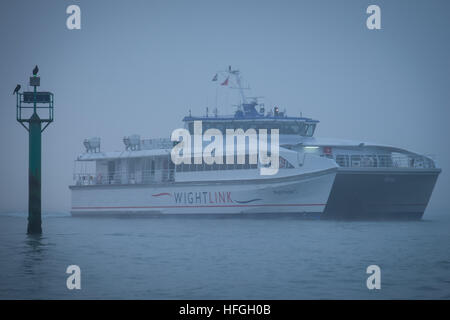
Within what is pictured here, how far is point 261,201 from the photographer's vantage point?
4278 cm

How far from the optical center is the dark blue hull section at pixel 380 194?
4053 centimetres

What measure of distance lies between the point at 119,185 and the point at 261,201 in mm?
13892

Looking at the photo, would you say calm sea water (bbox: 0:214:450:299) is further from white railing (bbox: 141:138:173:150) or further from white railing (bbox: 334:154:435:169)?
white railing (bbox: 141:138:173:150)

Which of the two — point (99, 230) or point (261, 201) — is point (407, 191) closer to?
point (261, 201)

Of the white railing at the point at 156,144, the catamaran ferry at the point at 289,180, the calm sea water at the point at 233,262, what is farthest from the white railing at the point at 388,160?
the white railing at the point at 156,144

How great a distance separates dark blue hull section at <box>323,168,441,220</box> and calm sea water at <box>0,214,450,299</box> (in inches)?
126

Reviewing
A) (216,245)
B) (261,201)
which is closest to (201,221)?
(261,201)

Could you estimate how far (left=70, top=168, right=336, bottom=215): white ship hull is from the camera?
40.8 metres

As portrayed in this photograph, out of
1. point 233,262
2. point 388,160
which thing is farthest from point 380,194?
point 233,262

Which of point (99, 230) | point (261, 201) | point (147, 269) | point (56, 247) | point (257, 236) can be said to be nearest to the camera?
point (147, 269)


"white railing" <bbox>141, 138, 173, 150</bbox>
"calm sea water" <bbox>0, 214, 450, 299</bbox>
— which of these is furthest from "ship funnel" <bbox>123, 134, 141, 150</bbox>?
"calm sea water" <bbox>0, 214, 450, 299</bbox>

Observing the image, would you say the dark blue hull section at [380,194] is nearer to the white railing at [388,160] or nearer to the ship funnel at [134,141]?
the white railing at [388,160]

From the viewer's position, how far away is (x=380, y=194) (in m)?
42.2

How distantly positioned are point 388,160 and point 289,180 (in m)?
7.10
